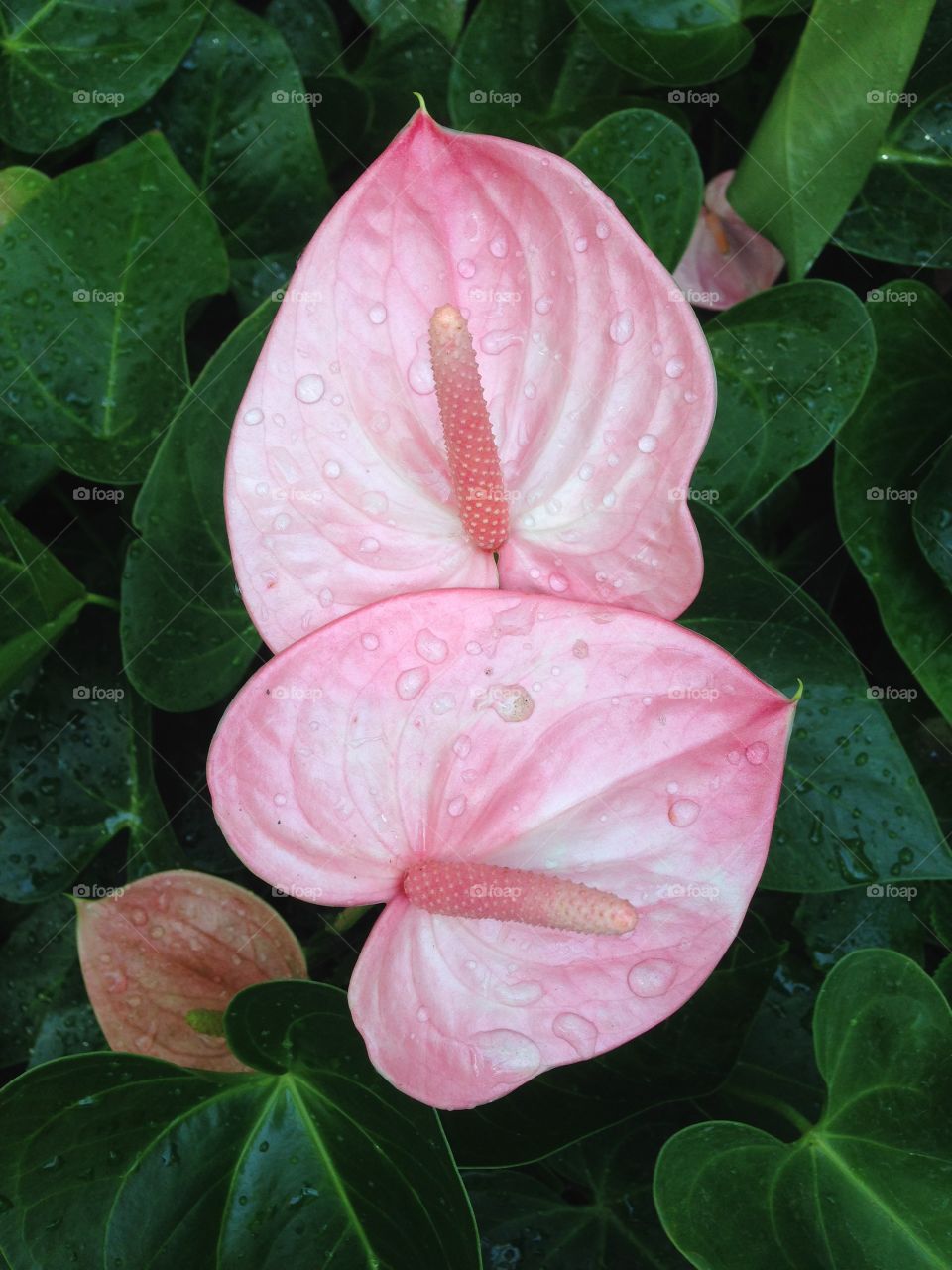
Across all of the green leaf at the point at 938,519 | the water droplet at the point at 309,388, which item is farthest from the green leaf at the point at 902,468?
the water droplet at the point at 309,388

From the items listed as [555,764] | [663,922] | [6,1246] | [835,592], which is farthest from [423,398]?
[6,1246]

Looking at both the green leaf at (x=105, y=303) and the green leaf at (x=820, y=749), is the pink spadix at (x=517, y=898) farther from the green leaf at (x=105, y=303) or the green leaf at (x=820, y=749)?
the green leaf at (x=105, y=303)

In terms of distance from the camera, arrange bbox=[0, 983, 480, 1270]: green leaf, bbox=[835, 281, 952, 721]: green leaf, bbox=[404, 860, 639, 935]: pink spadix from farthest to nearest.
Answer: bbox=[835, 281, 952, 721]: green leaf < bbox=[0, 983, 480, 1270]: green leaf < bbox=[404, 860, 639, 935]: pink spadix

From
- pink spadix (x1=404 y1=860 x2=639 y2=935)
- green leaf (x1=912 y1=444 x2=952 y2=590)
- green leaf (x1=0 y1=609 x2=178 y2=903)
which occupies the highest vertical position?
pink spadix (x1=404 y1=860 x2=639 y2=935)

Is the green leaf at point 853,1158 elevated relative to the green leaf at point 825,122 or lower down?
lower down

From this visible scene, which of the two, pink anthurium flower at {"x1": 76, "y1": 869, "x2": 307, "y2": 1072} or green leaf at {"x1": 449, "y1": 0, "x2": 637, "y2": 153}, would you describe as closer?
pink anthurium flower at {"x1": 76, "y1": 869, "x2": 307, "y2": 1072}

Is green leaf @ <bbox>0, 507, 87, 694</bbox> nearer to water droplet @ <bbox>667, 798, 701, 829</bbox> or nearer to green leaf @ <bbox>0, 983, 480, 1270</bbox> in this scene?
green leaf @ <bbox>0, 983, 480, 1270</bbox>

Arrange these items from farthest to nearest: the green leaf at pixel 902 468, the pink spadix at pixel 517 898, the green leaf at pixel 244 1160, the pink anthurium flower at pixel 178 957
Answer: the green leaf at pixel 902 468
the pink anthurium flower at pixel 178 957
the green leaf at pixel 244 1160
the pink spadix at pixel 517 898

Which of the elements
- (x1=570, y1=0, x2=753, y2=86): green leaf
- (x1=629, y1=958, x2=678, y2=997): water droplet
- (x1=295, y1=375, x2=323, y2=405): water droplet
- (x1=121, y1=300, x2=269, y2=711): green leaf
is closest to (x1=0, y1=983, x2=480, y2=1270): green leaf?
(x1=629, y1=958, x2=678, y2=997): water droplet
